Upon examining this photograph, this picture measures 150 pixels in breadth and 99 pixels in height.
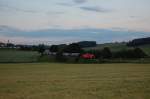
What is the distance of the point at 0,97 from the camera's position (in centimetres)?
1268

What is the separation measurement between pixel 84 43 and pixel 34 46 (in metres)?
20.9


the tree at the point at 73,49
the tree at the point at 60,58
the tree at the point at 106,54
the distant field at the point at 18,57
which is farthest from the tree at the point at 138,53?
the distant field at the point at 18,57

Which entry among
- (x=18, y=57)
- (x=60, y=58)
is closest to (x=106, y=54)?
(x=60, y=58)

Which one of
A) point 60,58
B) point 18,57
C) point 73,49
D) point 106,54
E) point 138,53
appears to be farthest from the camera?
point 73,49

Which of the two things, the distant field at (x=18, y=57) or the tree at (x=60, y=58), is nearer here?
the distant field at (x=18, y=57)

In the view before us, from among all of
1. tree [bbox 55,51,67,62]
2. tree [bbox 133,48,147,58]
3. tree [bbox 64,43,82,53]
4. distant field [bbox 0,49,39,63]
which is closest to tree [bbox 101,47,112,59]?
tree [bbox 133,48,147,58]

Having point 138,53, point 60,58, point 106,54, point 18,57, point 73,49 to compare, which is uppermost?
point 73,49

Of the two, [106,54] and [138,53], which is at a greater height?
[138,53]

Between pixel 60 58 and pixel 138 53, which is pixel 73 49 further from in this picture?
pixel 138 53

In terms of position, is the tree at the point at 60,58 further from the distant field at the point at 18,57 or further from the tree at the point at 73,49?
the tree at the point at 73,49

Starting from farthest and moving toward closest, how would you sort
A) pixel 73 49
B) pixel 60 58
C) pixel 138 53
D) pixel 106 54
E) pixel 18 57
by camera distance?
1. pixel 73 49
2. pixel 138 53
3. pixel 106 54
4. pixel 18 57
5. pixel 60 58

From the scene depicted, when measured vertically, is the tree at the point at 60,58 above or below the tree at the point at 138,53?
below

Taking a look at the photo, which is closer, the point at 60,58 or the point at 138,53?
the point at 60,58

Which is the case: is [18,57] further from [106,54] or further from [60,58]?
[106,54]
